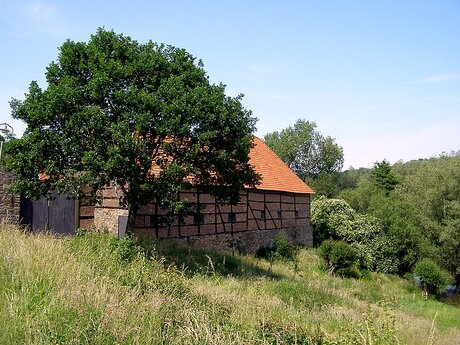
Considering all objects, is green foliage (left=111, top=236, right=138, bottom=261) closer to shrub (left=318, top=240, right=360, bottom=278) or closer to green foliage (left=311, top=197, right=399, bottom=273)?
shrub (left=318, top=240, right=360, bottom=278)

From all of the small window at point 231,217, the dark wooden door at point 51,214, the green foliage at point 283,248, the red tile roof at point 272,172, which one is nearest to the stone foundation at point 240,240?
the green foliage at point 283,248

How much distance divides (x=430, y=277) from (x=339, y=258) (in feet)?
19.8

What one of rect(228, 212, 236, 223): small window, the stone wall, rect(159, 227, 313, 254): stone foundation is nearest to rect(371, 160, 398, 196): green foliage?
rect(159, 227, 313, 254): stone foundation

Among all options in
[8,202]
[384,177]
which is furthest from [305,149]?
[8,202]

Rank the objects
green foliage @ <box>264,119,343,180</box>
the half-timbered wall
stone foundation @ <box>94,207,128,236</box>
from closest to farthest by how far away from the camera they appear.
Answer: the half-timbered wall → stone foundation @ <box>94,207,128,236</box> → green foliage @ <box>264,119,343,180</box>

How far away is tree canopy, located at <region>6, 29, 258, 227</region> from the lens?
10992 mm

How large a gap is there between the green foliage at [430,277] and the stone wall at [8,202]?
22013 millimetres

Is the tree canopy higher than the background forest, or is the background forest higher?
the tree canopy

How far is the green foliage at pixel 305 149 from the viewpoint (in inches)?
2034

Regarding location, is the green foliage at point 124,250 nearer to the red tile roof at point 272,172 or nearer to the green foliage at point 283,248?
the green foliage at point 283,248

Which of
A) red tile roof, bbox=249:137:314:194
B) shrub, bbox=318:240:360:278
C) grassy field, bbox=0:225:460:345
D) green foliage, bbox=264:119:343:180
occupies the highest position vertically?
green foliage, bbox=264:119:343:180

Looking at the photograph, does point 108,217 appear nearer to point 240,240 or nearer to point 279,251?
point 240,240

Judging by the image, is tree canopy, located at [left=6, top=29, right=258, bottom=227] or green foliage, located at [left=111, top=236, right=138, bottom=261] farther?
tree canopy, located at [left=6, top=29, right=258, bottom=227]

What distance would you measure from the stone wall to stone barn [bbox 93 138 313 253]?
3.12 meters
